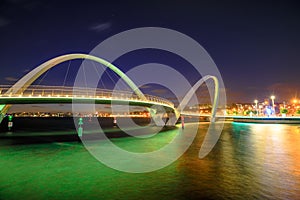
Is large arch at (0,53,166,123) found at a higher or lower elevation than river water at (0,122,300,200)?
higher

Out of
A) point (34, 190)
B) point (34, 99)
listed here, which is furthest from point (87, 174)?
point (34, 99)

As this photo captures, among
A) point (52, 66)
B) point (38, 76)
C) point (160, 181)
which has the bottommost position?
point (160, 181)

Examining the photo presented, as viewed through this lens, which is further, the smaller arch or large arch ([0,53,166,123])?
the smaller arch

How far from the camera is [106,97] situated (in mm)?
28953

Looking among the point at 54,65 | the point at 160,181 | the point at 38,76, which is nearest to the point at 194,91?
the point at 54,65

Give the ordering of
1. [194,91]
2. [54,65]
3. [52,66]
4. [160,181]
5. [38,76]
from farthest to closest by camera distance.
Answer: [194,91] → [54,65] → [52,66] → [38,76] → [160,181]

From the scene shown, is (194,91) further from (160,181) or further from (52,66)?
(160,181)

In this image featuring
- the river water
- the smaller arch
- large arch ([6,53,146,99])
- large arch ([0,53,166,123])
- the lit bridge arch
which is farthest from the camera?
the smaller arch

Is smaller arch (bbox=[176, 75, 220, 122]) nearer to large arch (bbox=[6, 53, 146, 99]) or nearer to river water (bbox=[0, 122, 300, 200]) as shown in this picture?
large arch (bbox=[6, 53, 146, 99])

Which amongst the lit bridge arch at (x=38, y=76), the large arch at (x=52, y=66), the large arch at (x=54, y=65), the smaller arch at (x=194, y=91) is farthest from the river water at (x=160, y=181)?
the smaller arch at (x=194, y=91)

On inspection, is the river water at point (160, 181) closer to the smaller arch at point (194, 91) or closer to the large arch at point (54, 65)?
the large arch at point (54, 65)

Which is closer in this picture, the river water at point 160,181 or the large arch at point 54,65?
the river water at point 160,181

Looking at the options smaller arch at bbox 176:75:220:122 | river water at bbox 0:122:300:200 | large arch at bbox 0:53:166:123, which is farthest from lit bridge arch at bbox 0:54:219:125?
smaller arch at bbox 176:75:220:122

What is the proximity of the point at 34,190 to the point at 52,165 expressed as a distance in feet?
13.2
